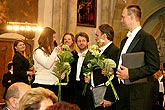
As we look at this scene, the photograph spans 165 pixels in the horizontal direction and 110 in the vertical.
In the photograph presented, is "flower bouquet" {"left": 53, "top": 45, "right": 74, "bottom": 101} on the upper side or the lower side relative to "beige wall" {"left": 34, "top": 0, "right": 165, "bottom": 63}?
lower

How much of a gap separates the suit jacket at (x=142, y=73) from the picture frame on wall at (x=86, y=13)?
21.2 feet

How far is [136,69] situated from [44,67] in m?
1.62

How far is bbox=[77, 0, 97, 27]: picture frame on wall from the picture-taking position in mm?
11031

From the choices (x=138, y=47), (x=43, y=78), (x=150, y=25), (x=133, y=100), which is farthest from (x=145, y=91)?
(x=150, y=25)

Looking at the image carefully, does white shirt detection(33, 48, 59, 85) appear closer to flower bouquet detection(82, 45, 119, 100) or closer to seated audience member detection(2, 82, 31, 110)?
flower bouquet detection(82, 45, 119, 100)

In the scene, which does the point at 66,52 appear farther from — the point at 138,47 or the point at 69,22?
the point at 69,22

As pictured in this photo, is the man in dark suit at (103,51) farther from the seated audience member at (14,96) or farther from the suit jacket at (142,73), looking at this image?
the seated audience member at (14,96)

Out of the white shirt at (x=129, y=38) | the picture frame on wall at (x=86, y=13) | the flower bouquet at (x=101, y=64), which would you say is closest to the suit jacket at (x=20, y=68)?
the flower bouquet at (x=101, y=64)

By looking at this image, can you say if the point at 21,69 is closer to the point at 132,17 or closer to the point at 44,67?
the point at 44,67

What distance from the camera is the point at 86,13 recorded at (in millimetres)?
11203

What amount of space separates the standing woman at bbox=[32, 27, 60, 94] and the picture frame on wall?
5377 mm

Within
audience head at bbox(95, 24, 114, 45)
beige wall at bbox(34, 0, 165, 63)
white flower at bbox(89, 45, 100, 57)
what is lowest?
white flower at bbox(89, 45, 100, 57)

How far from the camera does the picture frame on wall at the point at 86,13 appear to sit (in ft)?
36.2

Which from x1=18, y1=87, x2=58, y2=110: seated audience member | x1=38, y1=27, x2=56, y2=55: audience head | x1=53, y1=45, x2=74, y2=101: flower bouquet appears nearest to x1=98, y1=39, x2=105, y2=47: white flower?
x1=53, y1=45, x2=74, y2=101: flower bouquet
